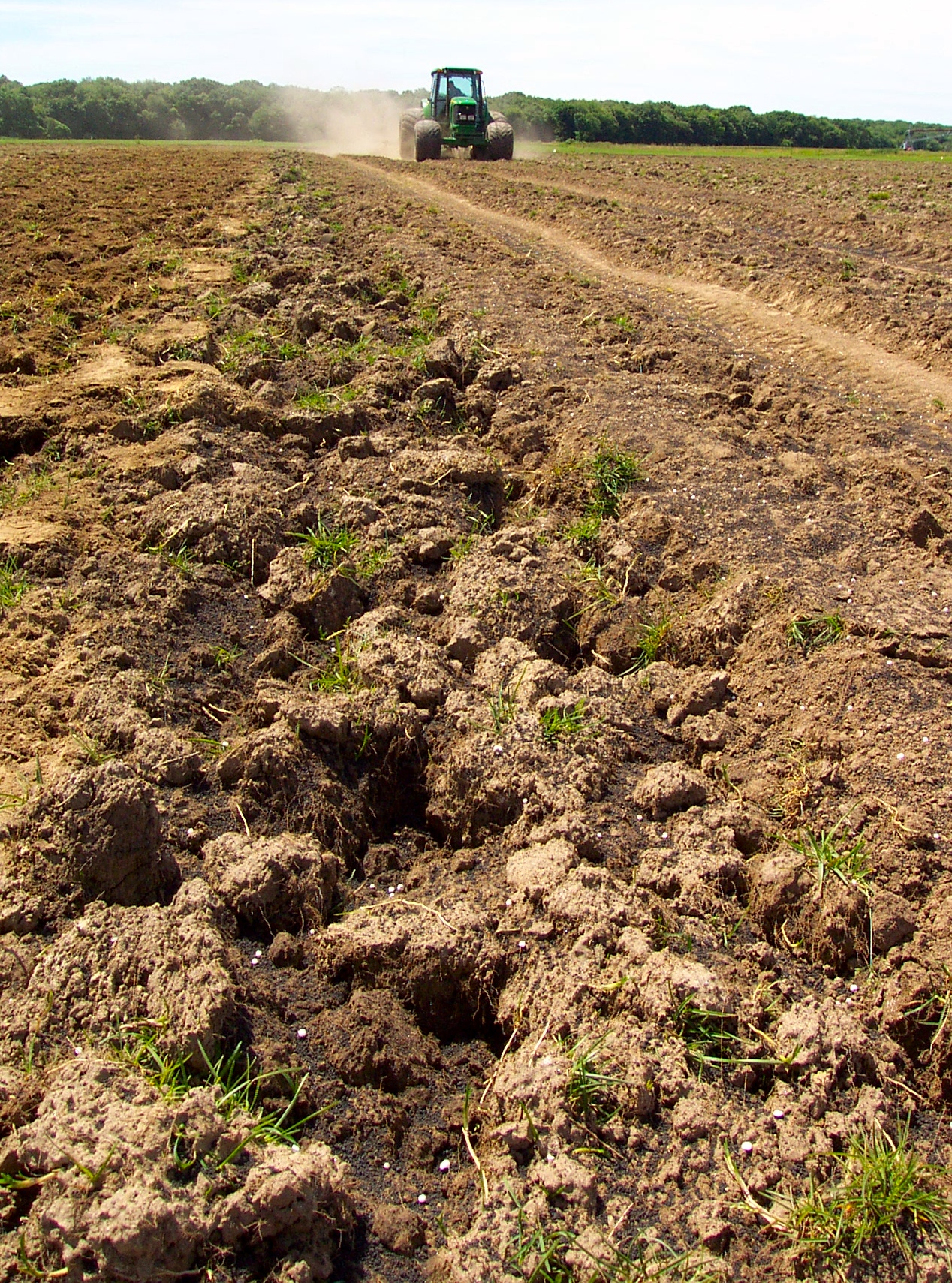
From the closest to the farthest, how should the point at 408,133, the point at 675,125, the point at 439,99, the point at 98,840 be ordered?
the point at 98,840 → the point at 439,99 → the point at 408,133 → the point at 675,125

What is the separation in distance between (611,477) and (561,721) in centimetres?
220

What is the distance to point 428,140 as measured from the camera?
2192 centimetres

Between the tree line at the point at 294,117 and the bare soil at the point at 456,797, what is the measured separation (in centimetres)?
3400

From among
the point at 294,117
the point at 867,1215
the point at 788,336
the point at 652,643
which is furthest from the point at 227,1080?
the point at 294,117

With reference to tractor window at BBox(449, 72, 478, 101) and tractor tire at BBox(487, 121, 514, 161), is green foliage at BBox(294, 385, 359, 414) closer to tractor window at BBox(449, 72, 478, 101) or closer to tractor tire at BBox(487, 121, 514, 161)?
tractor tire at BBox(487, 121, 514, 161)

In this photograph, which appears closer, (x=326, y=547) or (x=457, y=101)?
(x=326, y=547)

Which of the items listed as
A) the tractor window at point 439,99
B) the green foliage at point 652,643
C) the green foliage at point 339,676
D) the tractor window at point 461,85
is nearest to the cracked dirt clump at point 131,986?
the green foliage at point 339,676

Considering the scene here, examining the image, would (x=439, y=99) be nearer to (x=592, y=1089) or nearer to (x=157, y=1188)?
(x=592, y=1089)

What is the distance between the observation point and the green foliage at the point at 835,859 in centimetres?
300

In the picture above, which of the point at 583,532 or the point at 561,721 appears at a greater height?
the point at 583,532

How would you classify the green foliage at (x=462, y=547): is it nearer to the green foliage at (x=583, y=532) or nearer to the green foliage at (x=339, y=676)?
the green foliage at (x=583, y=532)

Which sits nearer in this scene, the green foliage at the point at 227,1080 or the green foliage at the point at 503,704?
the green foliage at the point at 227,1080

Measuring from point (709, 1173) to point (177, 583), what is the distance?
3438 mm

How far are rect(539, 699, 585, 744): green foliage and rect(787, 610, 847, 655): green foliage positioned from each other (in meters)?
1.07
